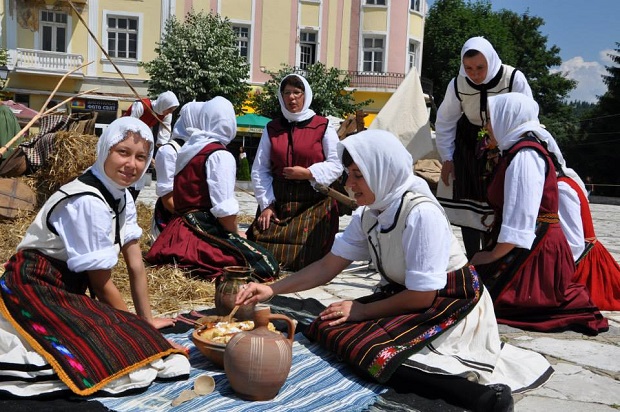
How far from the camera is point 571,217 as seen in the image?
15.6 ft

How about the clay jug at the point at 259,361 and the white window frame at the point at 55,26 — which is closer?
the clay jug at the point at 259,361

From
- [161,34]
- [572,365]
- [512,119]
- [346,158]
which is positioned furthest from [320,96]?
[346,158]

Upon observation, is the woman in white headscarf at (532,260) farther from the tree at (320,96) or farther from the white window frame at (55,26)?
the white window frame at (55,26)

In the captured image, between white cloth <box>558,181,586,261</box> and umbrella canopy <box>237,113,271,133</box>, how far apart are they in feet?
65.2

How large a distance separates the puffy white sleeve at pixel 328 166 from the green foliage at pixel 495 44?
29437 mm

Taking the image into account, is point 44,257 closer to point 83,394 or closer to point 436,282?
point 83,394

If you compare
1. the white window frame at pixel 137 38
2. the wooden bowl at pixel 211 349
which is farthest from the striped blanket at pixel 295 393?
the white window frame at pixel 137 38

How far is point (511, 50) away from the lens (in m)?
39.7

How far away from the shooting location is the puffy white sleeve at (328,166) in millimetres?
6047

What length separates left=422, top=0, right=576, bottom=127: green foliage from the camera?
36.2m

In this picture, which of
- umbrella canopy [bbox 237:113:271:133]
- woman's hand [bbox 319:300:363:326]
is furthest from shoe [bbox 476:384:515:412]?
umbrella canopy [bbox 237:113:271:133]

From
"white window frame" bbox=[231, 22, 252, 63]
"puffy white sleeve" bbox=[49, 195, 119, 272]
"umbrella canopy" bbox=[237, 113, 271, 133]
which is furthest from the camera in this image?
"white window frame" bbox=[231, 22, 252, 63]

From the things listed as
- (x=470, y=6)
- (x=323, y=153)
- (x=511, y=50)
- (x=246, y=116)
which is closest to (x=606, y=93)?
(x=511, y=50)

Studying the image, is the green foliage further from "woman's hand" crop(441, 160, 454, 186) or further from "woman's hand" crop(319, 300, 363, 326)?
"woman's hand" crop(319, 300, 363, 326)
